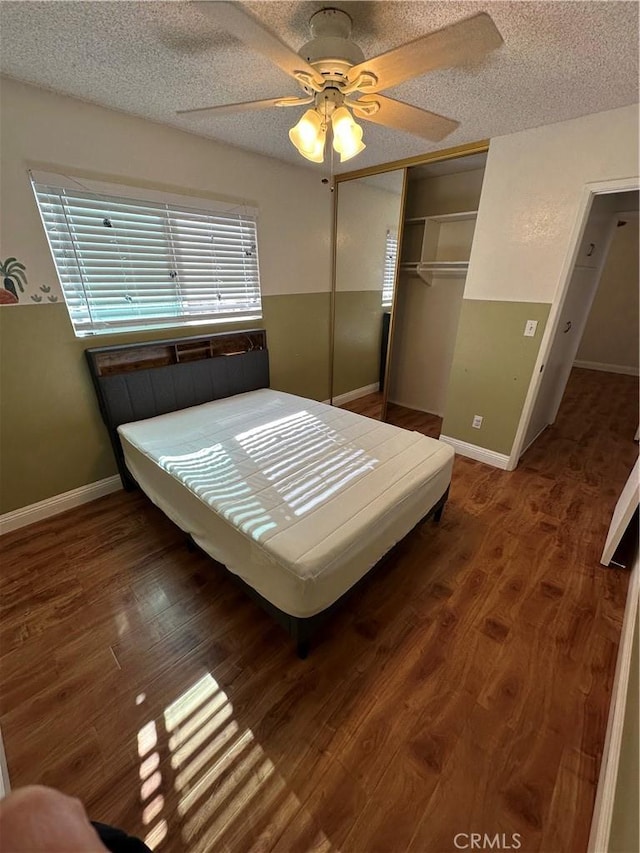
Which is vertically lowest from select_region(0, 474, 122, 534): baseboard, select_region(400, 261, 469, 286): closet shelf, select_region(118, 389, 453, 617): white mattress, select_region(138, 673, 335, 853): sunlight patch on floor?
select_region(138, 673, 335, 853): sunlight patch on floor

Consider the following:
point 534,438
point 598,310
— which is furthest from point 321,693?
point 598,310

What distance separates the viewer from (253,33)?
3.23ft

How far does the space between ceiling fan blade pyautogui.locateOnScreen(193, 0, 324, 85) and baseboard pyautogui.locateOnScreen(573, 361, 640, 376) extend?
6.23 metres

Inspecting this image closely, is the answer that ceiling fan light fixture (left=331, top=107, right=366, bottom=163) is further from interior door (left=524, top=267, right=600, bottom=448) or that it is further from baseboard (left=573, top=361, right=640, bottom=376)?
baseboard (left=573, top=361, right=640, bottom=376)

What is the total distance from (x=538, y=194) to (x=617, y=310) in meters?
4.46

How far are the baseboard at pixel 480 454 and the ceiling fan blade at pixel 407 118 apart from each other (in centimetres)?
220

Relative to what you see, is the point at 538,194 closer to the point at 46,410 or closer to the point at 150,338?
the point at 150,338

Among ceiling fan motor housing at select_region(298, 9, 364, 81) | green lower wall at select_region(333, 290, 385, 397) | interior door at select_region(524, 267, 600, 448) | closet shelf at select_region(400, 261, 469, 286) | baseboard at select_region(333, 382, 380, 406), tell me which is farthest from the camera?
baseboard at select_region(333, 382, 380, 406)

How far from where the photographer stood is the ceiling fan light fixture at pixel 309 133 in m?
1.31

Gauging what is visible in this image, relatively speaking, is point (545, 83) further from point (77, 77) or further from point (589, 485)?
point (589, 485)

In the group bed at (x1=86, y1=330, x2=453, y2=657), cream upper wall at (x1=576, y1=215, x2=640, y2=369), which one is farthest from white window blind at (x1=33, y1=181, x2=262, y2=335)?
cream upper wall at (x1=576, y1=215, x2=640, y2=369)

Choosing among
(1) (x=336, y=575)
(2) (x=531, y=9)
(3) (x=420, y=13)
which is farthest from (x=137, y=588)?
(2) (x=531, y=9)

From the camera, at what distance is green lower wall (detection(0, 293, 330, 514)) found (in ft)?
6.51

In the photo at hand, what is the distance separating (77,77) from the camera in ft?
5.46
